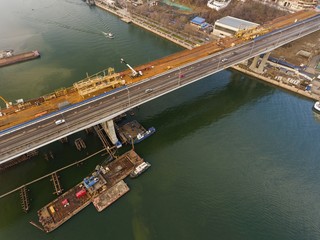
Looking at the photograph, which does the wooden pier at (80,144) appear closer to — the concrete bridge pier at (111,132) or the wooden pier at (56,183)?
the concrete bridge pier at (111,132)

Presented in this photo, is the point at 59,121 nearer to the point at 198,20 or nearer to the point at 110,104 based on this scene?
the point at 110,104

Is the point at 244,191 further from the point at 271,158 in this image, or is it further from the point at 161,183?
the point at 161,183

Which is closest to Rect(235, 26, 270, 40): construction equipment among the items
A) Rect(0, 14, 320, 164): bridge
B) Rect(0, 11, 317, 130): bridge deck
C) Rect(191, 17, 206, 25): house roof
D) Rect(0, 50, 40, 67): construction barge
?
Rect(0, 14, 320, 164): bridge

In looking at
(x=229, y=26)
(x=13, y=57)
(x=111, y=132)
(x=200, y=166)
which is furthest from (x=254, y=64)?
(x=13, y=57)

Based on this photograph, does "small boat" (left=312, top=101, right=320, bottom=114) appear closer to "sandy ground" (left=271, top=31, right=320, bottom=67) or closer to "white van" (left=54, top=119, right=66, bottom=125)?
"sandy ground" (left=271, top=31, right=320, bottom=67)

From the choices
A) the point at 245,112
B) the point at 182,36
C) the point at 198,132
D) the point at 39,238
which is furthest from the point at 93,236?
the point at 182,36
